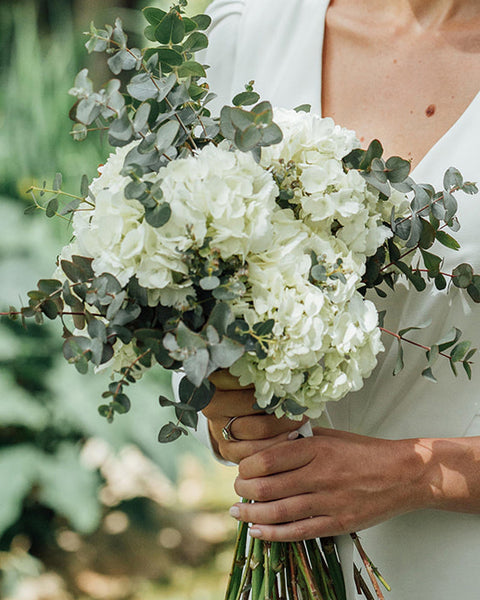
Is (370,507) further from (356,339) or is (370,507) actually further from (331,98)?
(331,98)

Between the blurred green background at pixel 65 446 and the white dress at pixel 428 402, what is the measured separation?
2.06 meters

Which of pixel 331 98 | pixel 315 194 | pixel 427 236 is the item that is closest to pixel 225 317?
pixel 315 194

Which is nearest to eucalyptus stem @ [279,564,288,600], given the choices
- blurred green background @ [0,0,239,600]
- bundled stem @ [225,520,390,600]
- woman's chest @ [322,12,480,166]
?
bundled stem @ [225,520,390,600]

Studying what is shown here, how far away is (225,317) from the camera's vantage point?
83 centimetres

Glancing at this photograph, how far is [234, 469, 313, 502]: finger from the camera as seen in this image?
1058 mm

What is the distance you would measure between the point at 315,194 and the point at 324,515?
46cm

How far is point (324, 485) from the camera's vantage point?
1.07 metres

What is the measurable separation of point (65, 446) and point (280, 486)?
2.33 m

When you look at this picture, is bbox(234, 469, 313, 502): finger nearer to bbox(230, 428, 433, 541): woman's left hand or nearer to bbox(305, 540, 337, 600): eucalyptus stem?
bbox(230, 428, 433, 541): woman's left hand

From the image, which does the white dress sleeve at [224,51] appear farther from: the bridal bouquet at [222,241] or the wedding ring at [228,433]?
the wedding ring at [228,433]

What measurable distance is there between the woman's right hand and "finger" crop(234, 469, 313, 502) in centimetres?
4

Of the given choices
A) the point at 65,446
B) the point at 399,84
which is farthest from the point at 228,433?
the point at 65,446

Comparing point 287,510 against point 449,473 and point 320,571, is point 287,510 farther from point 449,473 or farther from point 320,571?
point 449,473

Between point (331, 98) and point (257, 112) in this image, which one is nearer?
point (257, 112)
